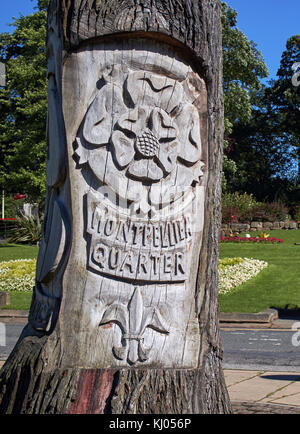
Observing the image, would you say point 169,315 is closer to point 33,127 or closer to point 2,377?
point 2,377

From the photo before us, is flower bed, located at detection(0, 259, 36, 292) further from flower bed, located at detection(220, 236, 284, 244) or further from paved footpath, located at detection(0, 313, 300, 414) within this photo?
flower bed, located at detection(220, 236, 284, 244)

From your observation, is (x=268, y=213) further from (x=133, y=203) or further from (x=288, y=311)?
(x=133, y=203)

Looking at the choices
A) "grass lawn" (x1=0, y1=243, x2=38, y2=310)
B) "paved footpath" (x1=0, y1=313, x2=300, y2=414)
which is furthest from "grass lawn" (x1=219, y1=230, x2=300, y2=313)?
"paved footpath" (x1=0, y1=313, x2=300, y2=414)

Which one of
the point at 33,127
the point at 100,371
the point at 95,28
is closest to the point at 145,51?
the point at 95,28

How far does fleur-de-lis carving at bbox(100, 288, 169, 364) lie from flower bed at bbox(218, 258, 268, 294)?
9875 millimetres

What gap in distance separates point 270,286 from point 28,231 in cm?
1430

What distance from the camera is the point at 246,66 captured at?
30.4m

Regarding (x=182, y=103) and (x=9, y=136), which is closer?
(x=182, y=103)

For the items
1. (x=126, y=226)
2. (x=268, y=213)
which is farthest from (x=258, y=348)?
(x=268, y=213)

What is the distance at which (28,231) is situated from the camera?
1005 inches

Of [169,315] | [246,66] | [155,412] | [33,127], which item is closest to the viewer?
[155,412]

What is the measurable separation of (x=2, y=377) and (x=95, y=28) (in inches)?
84.8

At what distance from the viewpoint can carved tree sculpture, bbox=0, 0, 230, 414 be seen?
348 cm
